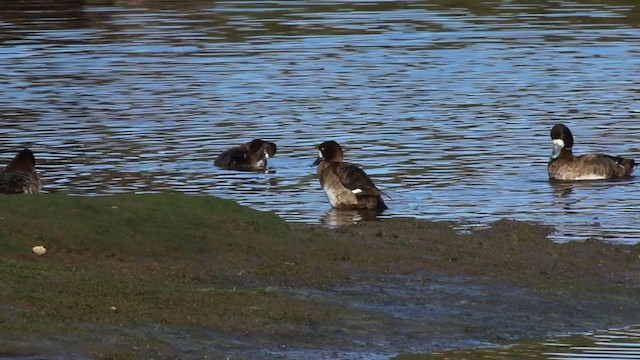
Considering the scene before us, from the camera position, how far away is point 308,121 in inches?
1035

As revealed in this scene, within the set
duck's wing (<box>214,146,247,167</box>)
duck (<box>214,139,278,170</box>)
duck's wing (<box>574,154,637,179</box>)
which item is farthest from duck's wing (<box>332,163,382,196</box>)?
duck's wing (<box>574,154,637,179</box>)

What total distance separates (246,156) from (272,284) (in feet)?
29.0

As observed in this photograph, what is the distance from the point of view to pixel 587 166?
2128 cm

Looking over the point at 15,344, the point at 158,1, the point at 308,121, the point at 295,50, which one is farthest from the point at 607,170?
the point at 158,1

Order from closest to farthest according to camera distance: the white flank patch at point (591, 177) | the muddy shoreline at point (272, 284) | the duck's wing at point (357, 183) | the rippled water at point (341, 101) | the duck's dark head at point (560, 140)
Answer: the muddy shoreline at point (272, 284) → the duck's wing at point (357, 183) → the rippled water at point (341, 101) → the white flank patch at point (591, 177) → the duck's dark head at point (560, 140)

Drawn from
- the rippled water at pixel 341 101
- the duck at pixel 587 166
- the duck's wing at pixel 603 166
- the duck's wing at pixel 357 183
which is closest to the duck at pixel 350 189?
the duck's wing at pixel 357 183

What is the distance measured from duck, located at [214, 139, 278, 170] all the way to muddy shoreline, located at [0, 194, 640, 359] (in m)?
5.79

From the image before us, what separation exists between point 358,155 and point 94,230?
9.52 m

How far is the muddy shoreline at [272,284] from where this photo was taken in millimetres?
11188

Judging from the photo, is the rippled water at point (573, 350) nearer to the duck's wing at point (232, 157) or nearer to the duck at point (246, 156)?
the duck at point (246, 156)

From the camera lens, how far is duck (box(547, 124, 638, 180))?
68.9 ft

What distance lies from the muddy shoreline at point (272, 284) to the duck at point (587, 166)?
5099mm

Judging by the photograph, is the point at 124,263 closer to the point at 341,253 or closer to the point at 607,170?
the point at 341,253

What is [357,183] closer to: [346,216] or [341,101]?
[346,216]
